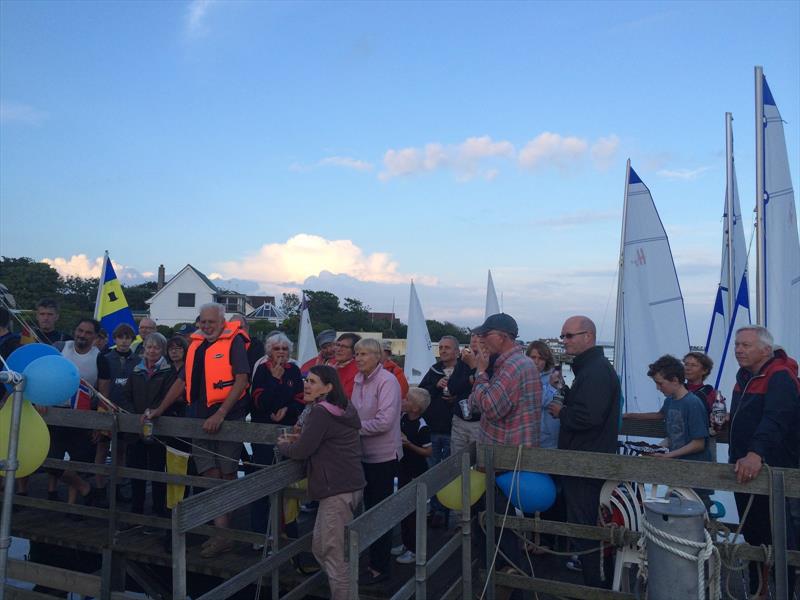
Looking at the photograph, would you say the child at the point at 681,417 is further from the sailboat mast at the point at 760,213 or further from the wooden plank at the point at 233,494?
the sailboat mast at the point at 760,213

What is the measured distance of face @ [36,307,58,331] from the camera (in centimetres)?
679

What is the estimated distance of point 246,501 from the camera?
3.37 meters

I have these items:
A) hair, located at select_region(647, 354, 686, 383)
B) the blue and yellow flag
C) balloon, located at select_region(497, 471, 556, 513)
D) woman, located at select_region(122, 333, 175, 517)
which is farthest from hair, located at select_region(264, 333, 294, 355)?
the blue and yellow flag

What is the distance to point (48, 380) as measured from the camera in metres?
4.08

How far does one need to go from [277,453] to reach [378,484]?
83cm

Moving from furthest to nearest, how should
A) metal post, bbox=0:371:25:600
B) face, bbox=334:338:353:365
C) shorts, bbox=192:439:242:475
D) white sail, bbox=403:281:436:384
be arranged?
1. white sail, bbox=403:281:436:384
2. face, bbox=334:338:353:365
3. shorts, bbox=192:439:242:475
4. metal post, bbox=0:371:25:600

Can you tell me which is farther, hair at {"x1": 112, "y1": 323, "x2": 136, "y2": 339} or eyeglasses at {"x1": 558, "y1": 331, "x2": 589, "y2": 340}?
hair at {"x1": 112, "y1": 323, "x2": 136, "y2": 339}

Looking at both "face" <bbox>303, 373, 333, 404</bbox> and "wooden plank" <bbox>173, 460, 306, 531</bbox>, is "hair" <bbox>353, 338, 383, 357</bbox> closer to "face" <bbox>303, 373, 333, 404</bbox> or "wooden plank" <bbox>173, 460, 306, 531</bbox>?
"face" <bbox>303, 373, 333, 404</bbox>

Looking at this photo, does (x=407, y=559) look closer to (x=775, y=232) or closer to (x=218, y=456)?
(x=218, y=456)

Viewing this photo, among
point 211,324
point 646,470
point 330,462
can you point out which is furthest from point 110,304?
point 646,470

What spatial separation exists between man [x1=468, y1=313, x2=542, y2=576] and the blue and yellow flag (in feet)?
32.9

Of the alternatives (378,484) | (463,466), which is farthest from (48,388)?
(463,466)

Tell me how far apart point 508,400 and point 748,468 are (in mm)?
1452

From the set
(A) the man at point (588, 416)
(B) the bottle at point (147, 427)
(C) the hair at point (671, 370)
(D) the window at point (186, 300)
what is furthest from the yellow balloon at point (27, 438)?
(D) the window at point (186, 300)
